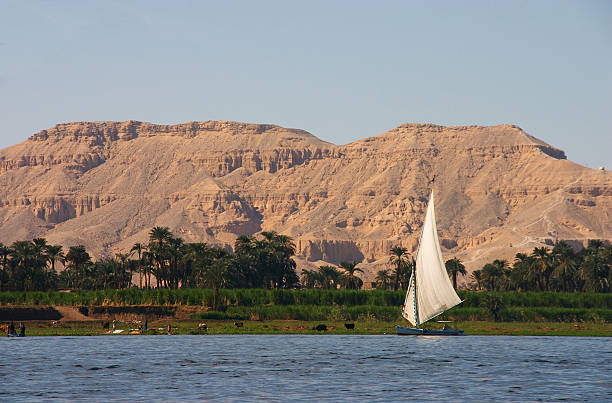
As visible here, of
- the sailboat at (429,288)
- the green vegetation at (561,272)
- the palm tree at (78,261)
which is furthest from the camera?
the palm tree at (78,261)

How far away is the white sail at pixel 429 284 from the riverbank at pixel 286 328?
5775mm

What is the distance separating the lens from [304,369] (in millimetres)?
58344

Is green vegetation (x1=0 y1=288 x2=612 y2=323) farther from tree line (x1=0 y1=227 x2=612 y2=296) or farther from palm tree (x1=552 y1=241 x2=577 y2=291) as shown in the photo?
palm tree (x1=552 y1=241 x2=577 y2=291)

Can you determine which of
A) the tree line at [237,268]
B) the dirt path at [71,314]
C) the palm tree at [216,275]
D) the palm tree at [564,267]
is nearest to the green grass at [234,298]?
the palm tree at [216,275]

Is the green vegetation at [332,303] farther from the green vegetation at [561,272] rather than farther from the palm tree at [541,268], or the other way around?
the palm tree at [541,268]

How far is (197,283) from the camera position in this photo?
130875 mm

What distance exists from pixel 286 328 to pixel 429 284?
16860mm

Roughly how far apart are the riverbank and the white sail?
578 centimetres

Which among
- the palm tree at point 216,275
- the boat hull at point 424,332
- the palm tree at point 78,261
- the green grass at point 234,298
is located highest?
the palm tree at point 78,261

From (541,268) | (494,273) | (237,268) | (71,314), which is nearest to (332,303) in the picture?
(237,268)

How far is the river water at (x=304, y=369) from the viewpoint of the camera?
46531 millimetres

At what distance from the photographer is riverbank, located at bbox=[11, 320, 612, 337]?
93.1 m

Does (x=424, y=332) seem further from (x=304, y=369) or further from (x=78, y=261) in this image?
(x=78, y=261)

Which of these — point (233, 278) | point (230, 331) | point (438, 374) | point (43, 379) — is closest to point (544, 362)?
point (438, 374)
